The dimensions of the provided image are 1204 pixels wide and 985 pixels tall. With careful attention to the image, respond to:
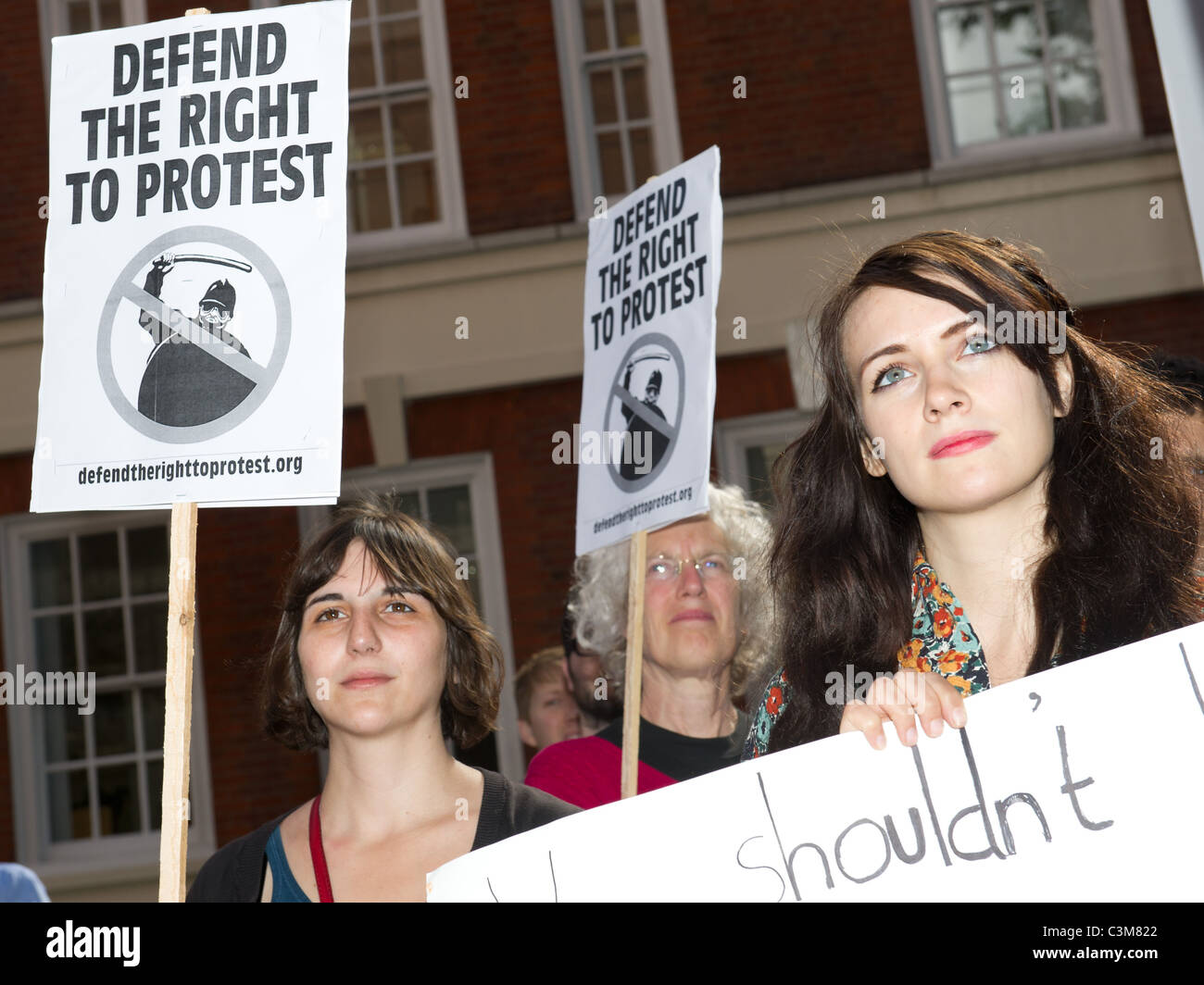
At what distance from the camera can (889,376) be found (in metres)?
1.80

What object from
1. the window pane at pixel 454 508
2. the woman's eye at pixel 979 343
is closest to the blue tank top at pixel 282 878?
the woman's eye at pixel 979 343

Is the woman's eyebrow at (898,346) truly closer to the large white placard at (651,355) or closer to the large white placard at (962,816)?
the large white placard at (962,816)

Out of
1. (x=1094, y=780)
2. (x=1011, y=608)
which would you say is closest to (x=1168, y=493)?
(x=1011, y=608)

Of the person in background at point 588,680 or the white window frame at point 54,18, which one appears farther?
the white window frame at point 54,18

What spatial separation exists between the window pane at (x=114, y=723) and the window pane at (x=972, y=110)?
19.2 feet

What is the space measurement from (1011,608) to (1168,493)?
0.28 metres

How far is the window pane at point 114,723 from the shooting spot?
785cm

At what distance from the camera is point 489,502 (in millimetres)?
7629

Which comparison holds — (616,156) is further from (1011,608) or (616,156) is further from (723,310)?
(1011,608)

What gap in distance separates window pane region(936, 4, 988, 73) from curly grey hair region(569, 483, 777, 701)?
17.2 feet

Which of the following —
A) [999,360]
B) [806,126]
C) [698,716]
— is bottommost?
[698,716]

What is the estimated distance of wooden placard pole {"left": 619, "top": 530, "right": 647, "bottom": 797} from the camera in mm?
2652

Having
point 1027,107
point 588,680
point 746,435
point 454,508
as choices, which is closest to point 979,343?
point 588,680
